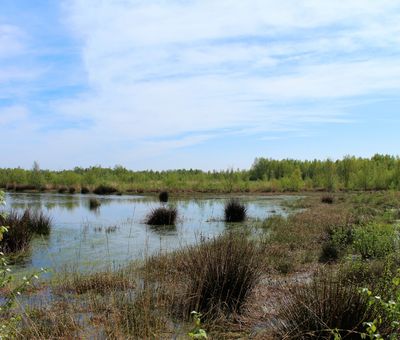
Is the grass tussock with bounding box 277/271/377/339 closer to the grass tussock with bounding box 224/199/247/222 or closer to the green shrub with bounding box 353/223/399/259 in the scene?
the green shrub with bounding box 353/223/399/259

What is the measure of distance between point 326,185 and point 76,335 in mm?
50633

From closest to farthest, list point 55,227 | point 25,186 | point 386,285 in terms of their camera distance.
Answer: point 386,285
point 55,227
point 25,186

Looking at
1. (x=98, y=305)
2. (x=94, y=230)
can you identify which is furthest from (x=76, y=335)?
(x=94, y=230)

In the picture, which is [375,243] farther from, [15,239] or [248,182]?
[248,182]

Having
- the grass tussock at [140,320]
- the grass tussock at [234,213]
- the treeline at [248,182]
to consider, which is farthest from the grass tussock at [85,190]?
the grass tussock at [140,320]

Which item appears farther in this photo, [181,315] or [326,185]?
[326,185]

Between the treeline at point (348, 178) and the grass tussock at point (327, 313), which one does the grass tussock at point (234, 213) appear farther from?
the treeline at point (348, 178)

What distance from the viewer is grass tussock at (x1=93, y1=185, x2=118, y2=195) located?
154 ft

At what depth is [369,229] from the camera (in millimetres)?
11344

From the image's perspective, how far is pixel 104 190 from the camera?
47.2m

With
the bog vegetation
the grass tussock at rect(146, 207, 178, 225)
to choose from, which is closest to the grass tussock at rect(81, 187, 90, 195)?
the grass tussock at rect(146, 207, 178, 225)

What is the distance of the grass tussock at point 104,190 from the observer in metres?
47.1

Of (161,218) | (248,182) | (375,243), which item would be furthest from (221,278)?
(248,182)

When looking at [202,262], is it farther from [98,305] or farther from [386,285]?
[386,285]
